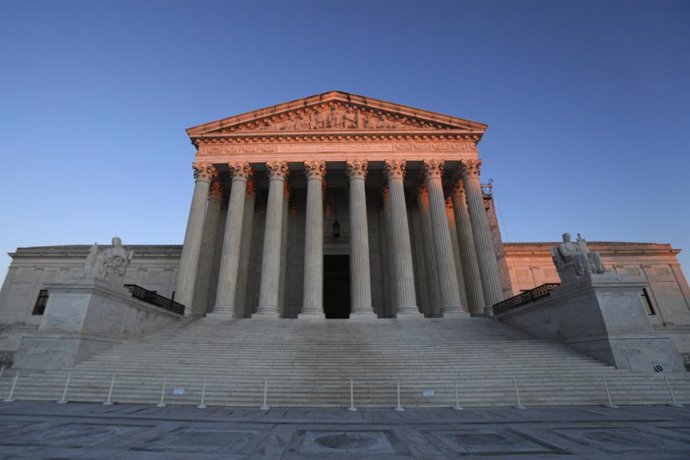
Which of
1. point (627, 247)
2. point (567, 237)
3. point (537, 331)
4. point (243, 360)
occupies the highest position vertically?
point (627, 247)

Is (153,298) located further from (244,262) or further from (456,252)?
(456,252)

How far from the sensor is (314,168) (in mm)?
23812

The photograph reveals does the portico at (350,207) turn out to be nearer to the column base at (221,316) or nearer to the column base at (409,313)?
the column base at (221,316)

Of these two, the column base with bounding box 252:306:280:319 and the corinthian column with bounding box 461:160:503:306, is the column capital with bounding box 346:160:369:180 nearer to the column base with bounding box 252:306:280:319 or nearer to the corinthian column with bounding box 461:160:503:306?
the corinthian column with bounding box 461:160:503:306

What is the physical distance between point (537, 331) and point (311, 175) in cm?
1693

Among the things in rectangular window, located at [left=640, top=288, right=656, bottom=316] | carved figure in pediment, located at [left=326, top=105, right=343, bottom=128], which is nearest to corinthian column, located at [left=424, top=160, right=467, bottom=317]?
carved figure in pediment, located at [left=326, top=105, right=343, bottom=128]

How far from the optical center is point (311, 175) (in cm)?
2377

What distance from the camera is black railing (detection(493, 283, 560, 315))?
615 inches

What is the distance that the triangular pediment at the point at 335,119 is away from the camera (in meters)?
24.5

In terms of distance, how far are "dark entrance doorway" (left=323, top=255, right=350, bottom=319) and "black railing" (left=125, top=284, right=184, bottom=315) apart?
12.9 metres

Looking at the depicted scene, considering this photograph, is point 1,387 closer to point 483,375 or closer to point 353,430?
point 353,430

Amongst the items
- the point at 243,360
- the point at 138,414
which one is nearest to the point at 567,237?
the point at 243,360

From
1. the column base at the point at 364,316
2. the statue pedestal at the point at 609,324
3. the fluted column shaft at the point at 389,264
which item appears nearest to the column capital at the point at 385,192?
the fluted column shaft at the point at 389,264

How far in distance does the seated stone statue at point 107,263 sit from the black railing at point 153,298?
4.06ft
